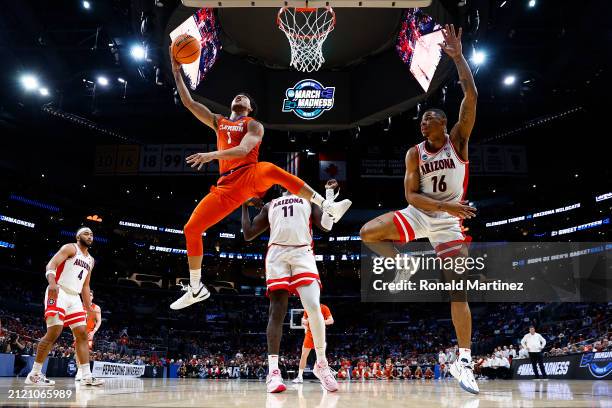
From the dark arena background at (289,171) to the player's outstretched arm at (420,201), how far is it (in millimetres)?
1520

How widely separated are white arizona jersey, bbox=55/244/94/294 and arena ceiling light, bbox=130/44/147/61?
6975mm

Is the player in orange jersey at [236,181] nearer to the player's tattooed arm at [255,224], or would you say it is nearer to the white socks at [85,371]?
the player's tattooed arm at [255,224]

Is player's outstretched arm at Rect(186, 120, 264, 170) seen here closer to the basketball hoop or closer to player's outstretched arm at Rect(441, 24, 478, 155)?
player's outstretched arm at Rect(441, 24, 478, 155)

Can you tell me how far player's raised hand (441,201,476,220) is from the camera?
14.3 feet

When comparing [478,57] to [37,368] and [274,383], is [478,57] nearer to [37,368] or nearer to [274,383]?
[274,383]

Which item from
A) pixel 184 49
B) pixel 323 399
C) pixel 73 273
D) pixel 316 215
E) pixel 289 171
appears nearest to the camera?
pixel 323 399

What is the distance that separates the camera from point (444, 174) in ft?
15.9

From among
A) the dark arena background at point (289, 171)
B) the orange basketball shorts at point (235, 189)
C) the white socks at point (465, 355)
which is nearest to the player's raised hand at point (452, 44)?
the dark arena background at point (289, 171)

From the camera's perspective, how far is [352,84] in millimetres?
15766

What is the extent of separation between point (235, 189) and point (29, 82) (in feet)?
47.4

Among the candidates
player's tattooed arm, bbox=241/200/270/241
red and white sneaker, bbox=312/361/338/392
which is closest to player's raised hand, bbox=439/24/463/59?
player's tattooed arm, bbox=241/200/270/241

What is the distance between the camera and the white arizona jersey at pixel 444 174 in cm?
485

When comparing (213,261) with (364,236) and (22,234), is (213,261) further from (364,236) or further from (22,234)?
(364,236)

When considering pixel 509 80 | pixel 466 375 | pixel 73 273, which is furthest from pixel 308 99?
pixel 466 375
